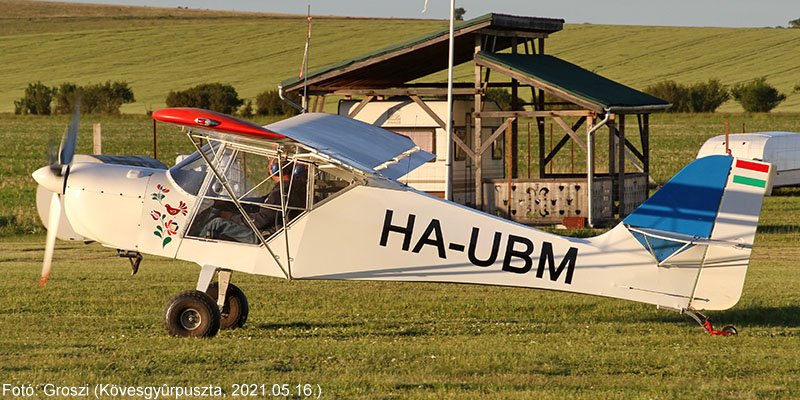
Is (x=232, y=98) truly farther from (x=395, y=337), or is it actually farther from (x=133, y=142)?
(x=395, y=337)

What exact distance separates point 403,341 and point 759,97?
194ft

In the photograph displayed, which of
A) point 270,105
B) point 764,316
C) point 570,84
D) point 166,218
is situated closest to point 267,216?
point 166,218

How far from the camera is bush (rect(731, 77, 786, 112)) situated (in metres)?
66.1

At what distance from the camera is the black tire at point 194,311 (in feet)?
35.9

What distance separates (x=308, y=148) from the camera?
1037 centimetres

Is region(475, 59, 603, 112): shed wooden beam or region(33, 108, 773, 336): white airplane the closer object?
region(33, 108, 773, 336): white airplane

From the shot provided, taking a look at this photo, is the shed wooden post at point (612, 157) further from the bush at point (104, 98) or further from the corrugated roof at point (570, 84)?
the bush at point (104, 98)

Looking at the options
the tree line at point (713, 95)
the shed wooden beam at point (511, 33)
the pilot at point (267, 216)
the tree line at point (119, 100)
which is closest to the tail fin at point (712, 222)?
the pilot at point (267, 216)

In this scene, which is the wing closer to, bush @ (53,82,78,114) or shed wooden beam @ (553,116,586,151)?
shed wooden beam @ (553,116,586,151)

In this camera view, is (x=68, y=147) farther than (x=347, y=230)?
Yes

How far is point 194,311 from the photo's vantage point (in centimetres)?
1101

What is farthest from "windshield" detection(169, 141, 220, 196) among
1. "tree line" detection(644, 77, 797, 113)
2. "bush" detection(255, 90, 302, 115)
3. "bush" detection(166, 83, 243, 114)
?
"tree line" detection(644, 77, 797, 113)

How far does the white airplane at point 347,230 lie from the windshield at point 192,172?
13 mm

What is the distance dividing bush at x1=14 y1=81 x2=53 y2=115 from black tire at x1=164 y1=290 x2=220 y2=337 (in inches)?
2486
